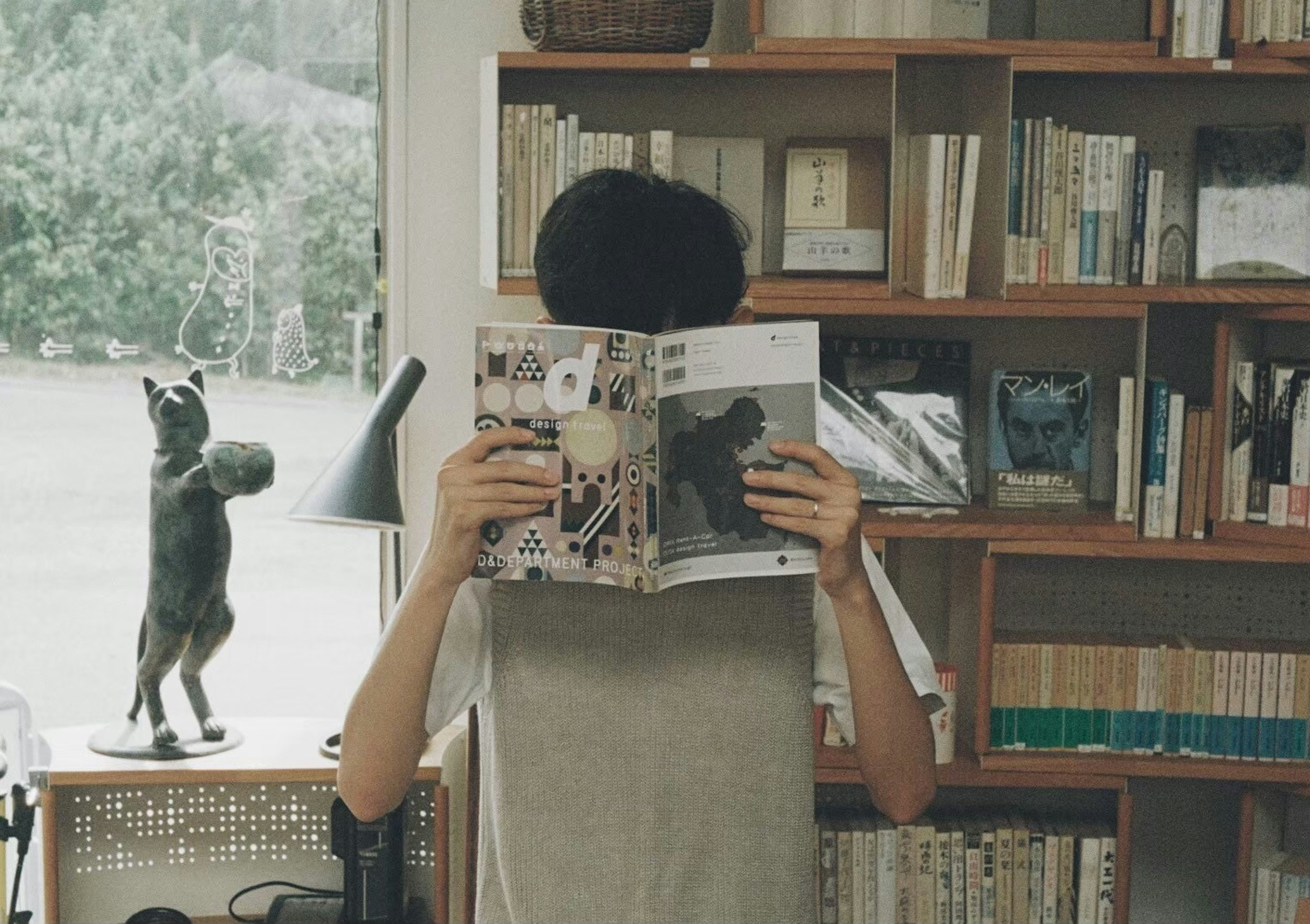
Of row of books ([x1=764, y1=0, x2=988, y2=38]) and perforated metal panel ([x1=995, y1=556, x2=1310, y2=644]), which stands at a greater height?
row of books ([x1=764, y1=0, x2=988, y2=38])

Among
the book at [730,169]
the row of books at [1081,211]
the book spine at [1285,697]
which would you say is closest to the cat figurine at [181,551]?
the book at [730,169]

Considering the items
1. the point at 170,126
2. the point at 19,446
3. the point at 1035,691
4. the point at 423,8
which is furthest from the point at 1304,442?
the point at 19,446

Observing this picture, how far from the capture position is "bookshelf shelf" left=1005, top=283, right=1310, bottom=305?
2123mm

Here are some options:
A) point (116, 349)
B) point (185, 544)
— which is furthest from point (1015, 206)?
point (116, 349)

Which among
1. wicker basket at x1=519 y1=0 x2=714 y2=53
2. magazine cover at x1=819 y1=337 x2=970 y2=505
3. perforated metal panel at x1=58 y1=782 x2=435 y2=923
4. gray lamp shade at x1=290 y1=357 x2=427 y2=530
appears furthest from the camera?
perforated metal panel at x1=58 y1=782 x2=435 y2=923

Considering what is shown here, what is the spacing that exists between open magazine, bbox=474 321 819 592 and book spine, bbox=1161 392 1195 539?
48.6 inches

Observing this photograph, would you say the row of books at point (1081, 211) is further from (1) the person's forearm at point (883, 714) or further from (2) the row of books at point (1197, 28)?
(1) the person's forearm at point (883, 714)

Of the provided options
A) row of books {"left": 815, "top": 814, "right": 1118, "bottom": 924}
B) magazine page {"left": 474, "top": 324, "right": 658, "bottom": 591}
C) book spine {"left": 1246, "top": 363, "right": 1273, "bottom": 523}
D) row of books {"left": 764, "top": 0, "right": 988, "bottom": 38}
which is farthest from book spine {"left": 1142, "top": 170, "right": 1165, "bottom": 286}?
magazine page {"left": 474, "top": 324, "right": 658, "bottom": 591}

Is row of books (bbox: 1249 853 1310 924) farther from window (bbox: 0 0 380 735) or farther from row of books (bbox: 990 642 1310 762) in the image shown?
window (bbox: 0 0 380 735)

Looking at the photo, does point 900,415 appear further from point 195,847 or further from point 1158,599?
point 195,847

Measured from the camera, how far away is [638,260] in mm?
1193

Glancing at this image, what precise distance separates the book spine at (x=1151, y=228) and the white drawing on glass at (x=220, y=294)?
156cm

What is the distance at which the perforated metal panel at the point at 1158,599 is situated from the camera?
2.45 meters

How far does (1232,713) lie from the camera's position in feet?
7.34
